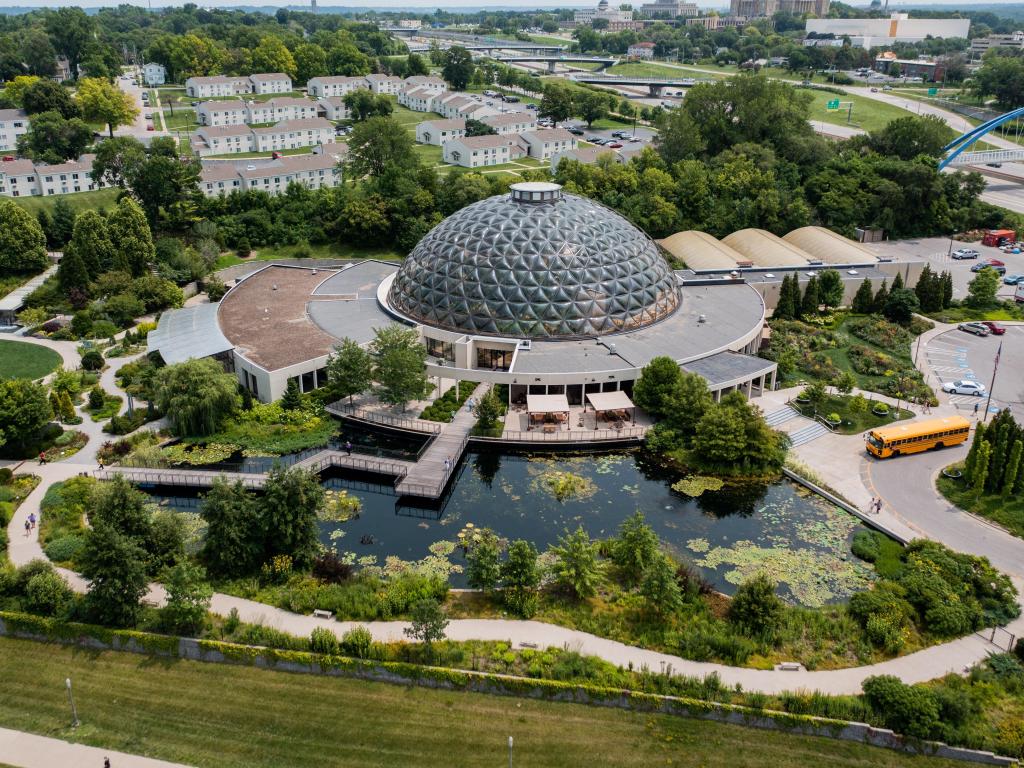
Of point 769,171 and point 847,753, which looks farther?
point 769,171

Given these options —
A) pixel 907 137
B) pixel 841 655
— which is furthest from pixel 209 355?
pixel 907 137

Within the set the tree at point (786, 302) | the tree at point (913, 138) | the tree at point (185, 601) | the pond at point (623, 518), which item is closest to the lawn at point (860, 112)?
the tree at point (913, 138)

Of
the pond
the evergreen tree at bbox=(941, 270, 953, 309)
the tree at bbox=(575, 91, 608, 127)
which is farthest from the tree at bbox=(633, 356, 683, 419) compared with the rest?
the tree at bbox=(575, 91, 608, 127)

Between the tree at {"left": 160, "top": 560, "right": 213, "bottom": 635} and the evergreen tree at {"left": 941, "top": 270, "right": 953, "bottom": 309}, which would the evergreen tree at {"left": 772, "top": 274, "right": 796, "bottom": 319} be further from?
the tree at {"left": 160, "top": 560, "right": 213, "bottom": 635}

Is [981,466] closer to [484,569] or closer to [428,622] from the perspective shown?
[484,569]

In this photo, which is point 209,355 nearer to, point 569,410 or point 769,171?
point 569,410
